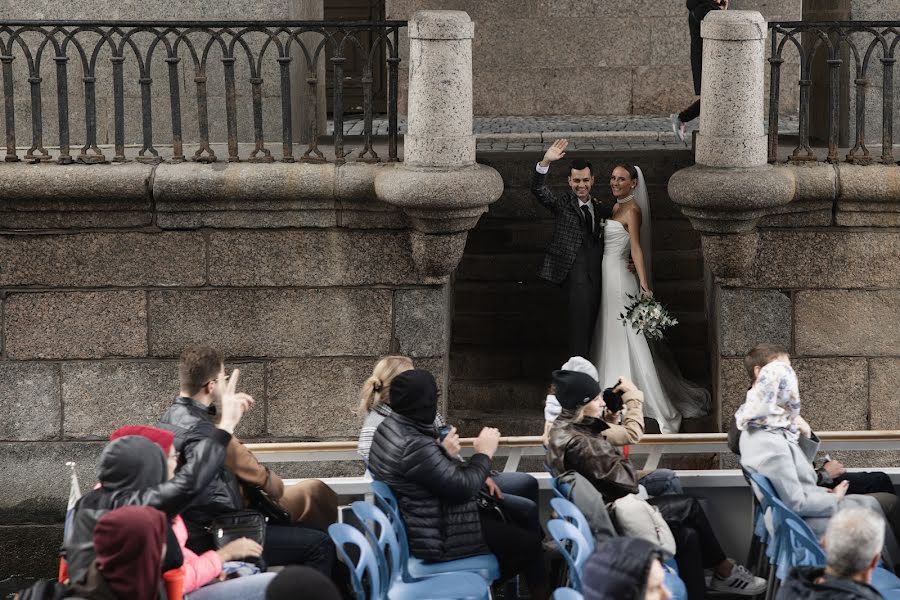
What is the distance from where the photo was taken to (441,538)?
652 cm

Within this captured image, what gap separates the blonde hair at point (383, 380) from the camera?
22.8ft

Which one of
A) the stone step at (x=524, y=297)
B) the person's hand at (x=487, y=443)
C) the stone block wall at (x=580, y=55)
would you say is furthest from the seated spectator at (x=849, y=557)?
the stone block wall at (x=580, y=55)

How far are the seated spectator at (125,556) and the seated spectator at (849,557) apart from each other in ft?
6.83

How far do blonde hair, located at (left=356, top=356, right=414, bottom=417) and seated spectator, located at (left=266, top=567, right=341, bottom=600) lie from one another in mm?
2418

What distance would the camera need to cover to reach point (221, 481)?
6.33 metres

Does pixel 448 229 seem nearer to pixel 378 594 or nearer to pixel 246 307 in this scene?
pixel 246 307

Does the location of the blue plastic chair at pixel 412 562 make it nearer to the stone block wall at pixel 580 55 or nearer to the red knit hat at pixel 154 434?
the red knit hat at pixel 154 434

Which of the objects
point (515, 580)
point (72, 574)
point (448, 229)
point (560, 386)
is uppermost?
point (448, 229)

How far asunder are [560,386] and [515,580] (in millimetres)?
1168

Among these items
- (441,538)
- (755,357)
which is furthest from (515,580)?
(755,357)

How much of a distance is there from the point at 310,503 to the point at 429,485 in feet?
2.88

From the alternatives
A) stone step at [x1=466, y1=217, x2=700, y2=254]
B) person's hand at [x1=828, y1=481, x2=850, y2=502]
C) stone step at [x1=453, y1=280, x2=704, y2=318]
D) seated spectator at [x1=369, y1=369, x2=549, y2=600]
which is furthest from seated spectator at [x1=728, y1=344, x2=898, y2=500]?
stone step at [x1=466, y1=217, x2=700, y2=254]

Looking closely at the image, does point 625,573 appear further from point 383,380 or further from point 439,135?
point 439,135

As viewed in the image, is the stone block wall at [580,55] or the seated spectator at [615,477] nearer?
the seated spectator at [615,477]
